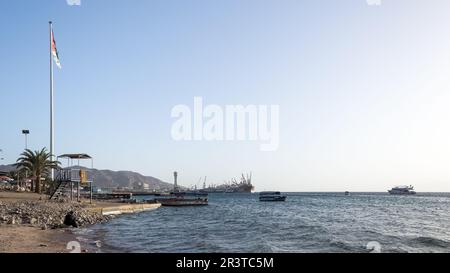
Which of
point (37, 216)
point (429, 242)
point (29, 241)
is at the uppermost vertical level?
point (29, 241)

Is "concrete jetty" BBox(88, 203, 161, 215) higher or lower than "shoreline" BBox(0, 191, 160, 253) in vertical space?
lower

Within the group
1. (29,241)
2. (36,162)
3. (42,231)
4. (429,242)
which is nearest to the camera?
(29,241)

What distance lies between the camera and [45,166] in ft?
172

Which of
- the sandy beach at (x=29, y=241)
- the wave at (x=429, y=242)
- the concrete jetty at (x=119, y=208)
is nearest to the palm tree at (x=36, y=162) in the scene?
the concrete jetty at (x=119, y=208)

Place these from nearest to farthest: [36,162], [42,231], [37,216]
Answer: [42,231] < [37,216] < [36,162]

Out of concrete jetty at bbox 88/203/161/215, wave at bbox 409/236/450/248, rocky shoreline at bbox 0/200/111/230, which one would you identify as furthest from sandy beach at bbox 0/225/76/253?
wave at bbox 409/236/450/248

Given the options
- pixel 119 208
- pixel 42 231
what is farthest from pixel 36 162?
pixel 42 231

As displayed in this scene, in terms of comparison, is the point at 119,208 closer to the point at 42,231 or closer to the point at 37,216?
the point at 37,216

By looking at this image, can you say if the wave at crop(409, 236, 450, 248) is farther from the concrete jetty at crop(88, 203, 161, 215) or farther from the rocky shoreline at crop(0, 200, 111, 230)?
the concrete jetty at crop(88, 203, 161, 215)

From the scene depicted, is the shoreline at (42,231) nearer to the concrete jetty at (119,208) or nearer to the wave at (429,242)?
the concrete jetty at (119,208)
